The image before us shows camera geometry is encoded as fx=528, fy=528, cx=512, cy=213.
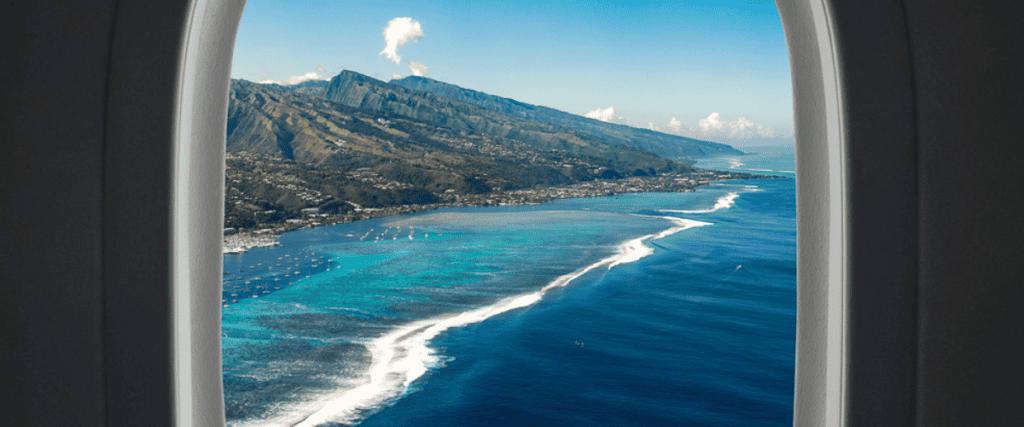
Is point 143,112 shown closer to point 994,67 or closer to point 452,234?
point 994,67

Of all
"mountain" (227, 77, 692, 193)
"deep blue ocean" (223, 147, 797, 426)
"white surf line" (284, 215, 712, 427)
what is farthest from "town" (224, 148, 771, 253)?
"white surf line" (284, 215, 712, 427)

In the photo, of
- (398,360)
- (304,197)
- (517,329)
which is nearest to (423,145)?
(304,197)

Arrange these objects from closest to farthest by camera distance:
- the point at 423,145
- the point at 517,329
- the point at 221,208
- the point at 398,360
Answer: the point at 221,208, the point at 398,360, the point at 517,329, the point at 423,145

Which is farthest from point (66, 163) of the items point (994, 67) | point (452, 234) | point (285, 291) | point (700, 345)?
point (452, 234)

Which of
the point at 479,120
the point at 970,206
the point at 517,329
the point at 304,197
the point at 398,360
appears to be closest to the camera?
the point at 970,206

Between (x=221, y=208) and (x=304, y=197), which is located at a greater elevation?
(x=221, y=208)

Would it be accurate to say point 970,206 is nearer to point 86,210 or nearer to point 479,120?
point 86,210

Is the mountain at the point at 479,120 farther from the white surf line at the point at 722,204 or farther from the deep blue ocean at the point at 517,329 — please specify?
the deep blue ocean at the point at 517,329
